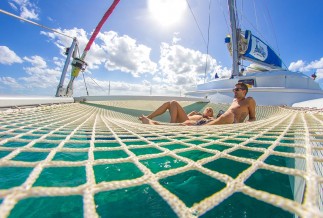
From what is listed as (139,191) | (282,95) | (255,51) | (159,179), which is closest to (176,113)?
(139,191)

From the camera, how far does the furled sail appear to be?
823 cm

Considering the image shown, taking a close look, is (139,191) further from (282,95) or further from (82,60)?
(282,95)

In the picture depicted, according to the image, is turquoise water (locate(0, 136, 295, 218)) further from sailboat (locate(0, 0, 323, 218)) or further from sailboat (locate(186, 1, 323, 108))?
sailboat (locate(186, 1, 323, 108))

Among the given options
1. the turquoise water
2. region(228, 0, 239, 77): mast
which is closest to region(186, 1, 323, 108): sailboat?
region(228, 0, 239, 77): mast

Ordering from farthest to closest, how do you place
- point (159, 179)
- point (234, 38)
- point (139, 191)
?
point (234, 38) < point (139, 191) < point (159, 179)

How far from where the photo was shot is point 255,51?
8.41 metres

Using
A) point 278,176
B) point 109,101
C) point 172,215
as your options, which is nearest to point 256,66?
point 109,101

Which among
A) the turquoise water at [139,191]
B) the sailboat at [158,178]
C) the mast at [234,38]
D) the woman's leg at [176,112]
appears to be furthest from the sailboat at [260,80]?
the turquoise water at [139,191]

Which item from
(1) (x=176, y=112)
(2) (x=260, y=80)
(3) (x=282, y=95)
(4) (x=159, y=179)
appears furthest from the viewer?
(2) (x=260, y=80)

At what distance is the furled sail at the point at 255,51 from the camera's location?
823cm

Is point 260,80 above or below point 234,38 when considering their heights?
below

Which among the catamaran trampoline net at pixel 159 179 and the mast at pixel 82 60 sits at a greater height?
the mast at pixel 82 60

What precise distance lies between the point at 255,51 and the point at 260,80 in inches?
76.0

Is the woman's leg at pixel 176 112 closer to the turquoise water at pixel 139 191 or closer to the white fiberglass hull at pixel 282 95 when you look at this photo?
the turquoise water at pixel 139 191
